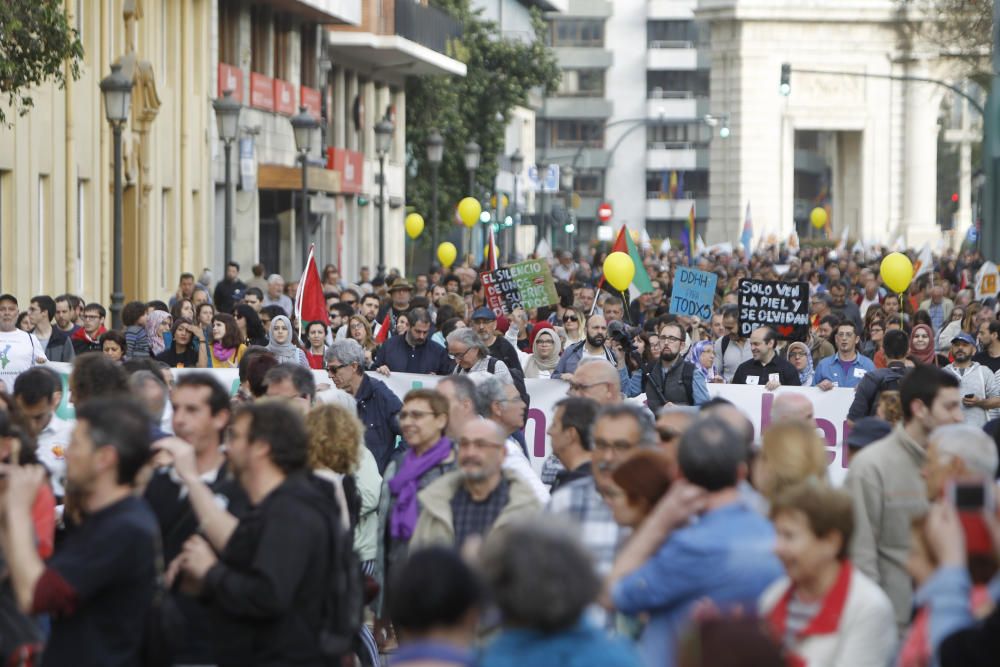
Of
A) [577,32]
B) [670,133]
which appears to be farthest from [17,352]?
[577,32]

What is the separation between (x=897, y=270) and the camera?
82.6 feet

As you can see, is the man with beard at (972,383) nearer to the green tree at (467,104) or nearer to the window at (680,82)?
the green tree at (467,104)

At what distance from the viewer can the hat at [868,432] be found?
9.99 metres

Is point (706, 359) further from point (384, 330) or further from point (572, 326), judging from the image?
point (384, 330)

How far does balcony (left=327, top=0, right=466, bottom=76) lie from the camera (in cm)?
5200

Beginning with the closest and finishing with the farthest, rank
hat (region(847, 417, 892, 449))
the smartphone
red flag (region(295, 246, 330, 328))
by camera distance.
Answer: the smartphone → hat (region(847, 417, 892, 449)) → red flag (region(295, 246, 330, 328))

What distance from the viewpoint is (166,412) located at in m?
11.1

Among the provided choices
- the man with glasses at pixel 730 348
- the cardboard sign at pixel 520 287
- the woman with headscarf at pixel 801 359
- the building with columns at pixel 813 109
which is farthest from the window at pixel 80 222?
the building with columns at pixel 813 109

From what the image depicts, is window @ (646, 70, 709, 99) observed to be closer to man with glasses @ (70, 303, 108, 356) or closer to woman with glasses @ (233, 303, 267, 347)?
man with glasses @ (70, 303, 108, 356)

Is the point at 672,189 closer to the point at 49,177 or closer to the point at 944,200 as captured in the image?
the point at 944,200

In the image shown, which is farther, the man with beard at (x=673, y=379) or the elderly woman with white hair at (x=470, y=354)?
the man with beard at (x=673, y=379)

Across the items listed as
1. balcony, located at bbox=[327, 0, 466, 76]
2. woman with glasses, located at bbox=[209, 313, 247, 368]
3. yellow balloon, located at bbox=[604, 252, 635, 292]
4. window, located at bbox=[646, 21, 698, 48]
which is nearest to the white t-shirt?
woman with glasses, located at bbox=[209, 313, 247, 368]

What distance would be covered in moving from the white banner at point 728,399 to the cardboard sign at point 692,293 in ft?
19.5

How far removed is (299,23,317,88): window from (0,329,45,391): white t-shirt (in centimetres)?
3207
